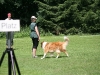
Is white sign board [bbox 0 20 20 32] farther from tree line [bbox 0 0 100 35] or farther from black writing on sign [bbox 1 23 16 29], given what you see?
tree line [bbox 0 0 100 35]

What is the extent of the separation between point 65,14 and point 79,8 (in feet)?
9.42

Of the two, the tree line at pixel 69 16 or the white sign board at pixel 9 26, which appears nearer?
the white sign board at pixel 9 26

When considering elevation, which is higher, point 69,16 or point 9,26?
point 9,26

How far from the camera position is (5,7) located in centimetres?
4259

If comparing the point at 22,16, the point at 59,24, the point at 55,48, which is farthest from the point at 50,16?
the point at 55,48

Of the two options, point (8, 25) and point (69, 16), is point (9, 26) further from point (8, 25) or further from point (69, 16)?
point (69, 16)

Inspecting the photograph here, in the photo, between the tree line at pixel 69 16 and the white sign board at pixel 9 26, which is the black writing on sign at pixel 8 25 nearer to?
the white sign board at pixel 9 26

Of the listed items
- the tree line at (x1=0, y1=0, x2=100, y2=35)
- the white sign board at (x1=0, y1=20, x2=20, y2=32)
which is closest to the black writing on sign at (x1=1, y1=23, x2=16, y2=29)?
the white sign board at (x1=0, y1=20, x2=20, y2=32)

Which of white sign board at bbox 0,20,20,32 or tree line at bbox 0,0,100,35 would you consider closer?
white sign board at bbox 0,20,20,32

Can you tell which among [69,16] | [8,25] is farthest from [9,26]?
[69,16]

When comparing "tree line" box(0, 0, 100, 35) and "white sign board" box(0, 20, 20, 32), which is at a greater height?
"white sign board" box(0, 20, 20, 32)

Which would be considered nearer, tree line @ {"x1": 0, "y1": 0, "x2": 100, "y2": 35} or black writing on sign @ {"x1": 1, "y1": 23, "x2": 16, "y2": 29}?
black writing on sign @ {"x1": 1, "y1": 23, "x2": 16, "y2": 29}

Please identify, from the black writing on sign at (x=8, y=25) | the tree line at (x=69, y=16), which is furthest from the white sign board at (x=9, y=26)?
the tree line at (x=69, y=16)

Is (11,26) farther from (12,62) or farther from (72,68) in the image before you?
(72,68)
